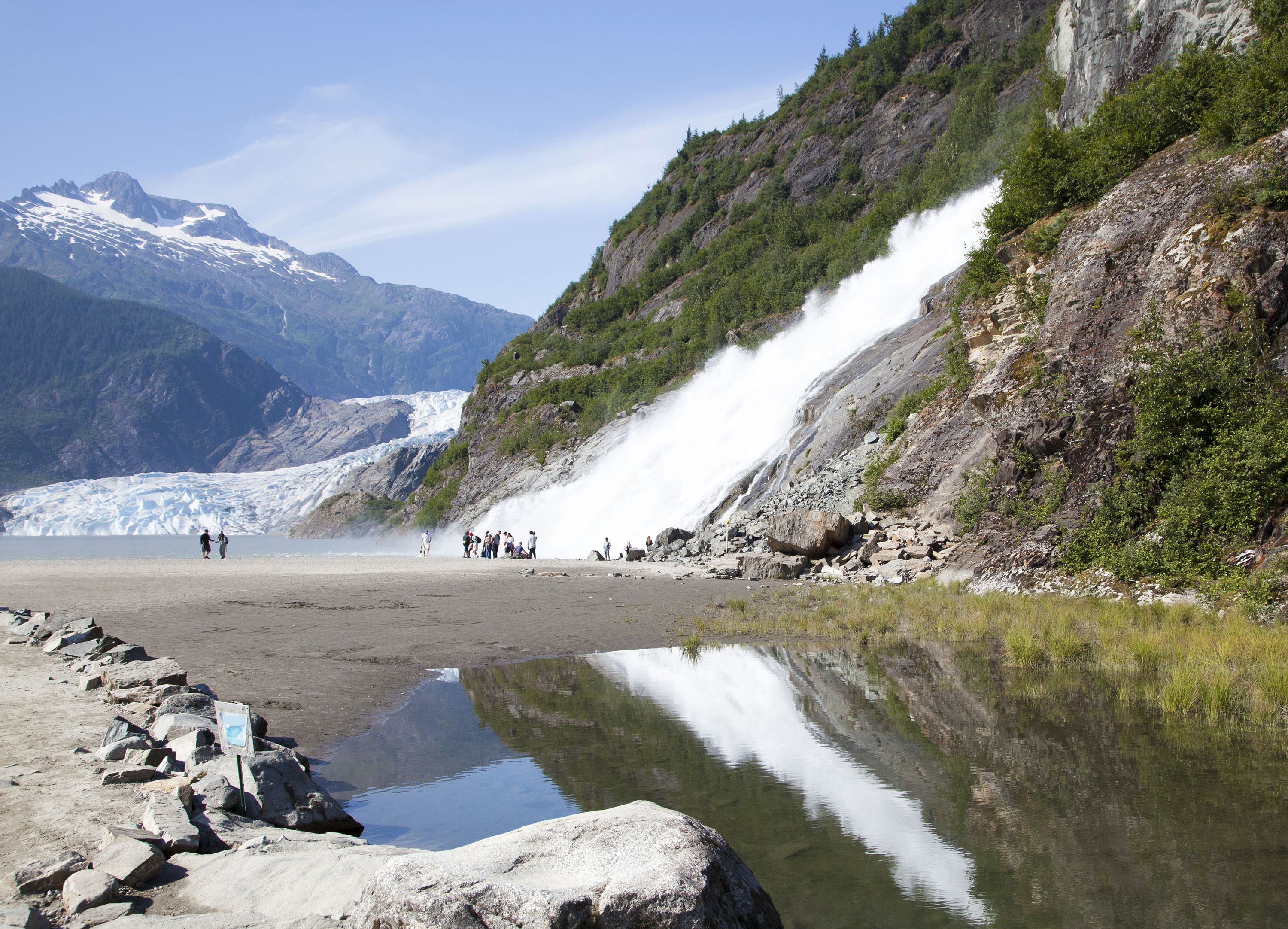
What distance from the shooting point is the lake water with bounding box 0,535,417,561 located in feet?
177

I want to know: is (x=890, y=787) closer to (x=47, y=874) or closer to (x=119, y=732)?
(x=47, y=874)

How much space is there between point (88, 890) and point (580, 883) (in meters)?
2.76

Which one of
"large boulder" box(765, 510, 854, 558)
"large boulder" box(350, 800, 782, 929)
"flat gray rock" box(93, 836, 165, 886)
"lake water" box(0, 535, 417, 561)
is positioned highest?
"large boulder" box(765, 510, 854, 558)

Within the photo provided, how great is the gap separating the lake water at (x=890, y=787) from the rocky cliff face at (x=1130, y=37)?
2275cm

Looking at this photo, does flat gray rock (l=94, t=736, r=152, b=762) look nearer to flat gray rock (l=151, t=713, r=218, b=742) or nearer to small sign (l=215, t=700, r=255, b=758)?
flat gray rock (l=151, t=713, r=218, b=742)

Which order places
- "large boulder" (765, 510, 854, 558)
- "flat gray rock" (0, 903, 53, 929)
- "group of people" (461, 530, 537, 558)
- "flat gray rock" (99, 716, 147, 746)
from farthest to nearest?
"group of people" (461, 530, 537, 558)
"large boulder" (765, 510, 854, 558)
"flat gray rock" (99, 716, 147, 746)
"flat gray rock" (0, 903, 53, 929)

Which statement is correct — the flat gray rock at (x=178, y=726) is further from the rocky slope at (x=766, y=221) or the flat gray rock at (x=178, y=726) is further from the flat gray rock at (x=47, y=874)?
the rocky slope at (x=766, y=221)

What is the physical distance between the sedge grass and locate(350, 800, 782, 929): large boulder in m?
7.68

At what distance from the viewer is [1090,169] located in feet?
80.1

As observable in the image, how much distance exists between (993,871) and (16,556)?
61948 mm

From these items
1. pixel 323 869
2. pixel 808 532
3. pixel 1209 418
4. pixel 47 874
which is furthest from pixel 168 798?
pixel 808 532

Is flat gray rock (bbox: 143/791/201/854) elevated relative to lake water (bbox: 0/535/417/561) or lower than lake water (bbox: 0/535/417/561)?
elevated

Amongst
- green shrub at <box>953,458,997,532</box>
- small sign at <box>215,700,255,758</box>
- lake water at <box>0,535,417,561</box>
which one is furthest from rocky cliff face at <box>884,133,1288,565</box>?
lake water at <box>0,535,417,561</box>

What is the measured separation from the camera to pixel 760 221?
78.1m
